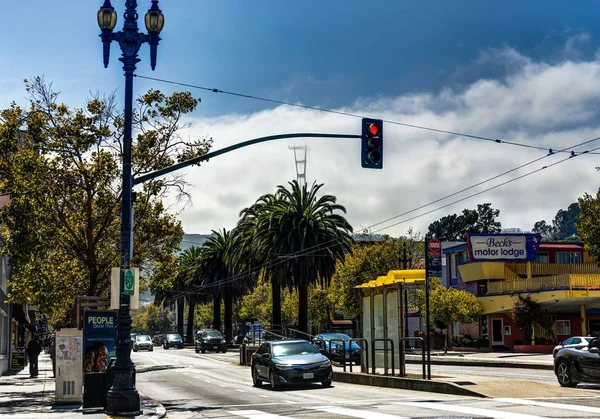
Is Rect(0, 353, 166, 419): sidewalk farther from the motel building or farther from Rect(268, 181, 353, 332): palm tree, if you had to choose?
the motel building

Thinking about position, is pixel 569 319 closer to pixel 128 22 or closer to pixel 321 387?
pixel 321 387

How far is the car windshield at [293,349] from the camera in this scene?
83.9 ft

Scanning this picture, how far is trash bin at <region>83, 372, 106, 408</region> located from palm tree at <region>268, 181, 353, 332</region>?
29.0 metres

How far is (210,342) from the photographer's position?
66312 mm

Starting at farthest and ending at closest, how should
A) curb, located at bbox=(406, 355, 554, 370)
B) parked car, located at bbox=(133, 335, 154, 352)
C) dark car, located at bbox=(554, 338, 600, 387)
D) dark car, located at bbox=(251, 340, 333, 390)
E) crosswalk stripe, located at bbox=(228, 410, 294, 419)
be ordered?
parked car, located at bbox=(133, 335, 154, 352), curb, located at bbox=(406, 355, 554, 370), dark car, located at bbox=(251, 340, 333, 390), dark car, located at bbox=(554, 338, 600, 387), crosswalk stripe, located at bbox=(228, 410, 294, 419)

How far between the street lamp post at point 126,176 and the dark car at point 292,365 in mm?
7916

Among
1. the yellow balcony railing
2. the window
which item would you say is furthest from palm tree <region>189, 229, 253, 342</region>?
the window

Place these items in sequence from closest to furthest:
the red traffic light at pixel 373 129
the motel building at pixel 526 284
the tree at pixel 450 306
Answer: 1. the red traffic light at pixel 373 129
2. the motel building at pixel 526 284
3. the tree at pixel 450 306

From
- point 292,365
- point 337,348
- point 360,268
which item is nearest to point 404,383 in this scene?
point 292,365

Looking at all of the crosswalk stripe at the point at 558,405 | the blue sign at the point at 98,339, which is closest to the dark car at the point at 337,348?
the blue sign at the point at 98,339

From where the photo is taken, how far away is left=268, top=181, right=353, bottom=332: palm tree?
1865 inches

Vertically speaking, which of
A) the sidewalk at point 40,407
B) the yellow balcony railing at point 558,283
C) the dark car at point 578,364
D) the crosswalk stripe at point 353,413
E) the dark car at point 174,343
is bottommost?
Result: the dark car at point 174,343

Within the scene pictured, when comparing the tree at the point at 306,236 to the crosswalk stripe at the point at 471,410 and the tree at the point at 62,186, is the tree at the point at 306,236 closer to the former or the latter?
the tree at the point at 62,186

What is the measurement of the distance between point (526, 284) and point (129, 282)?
147ft
